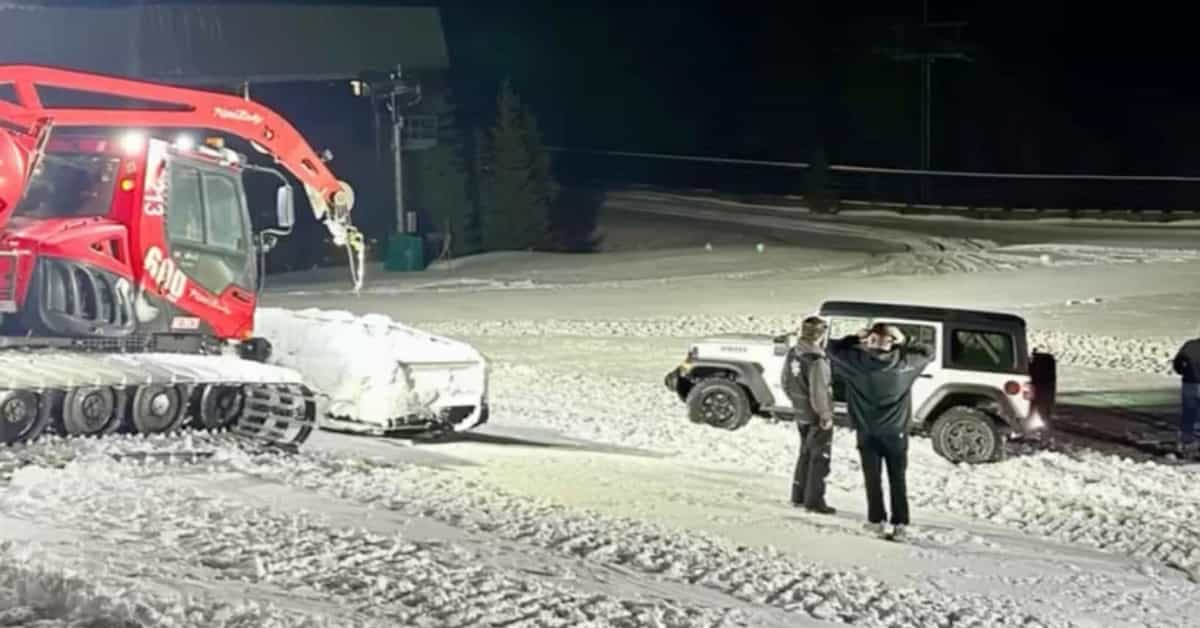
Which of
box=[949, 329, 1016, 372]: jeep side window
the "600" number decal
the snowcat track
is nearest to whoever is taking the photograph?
the snowcat track

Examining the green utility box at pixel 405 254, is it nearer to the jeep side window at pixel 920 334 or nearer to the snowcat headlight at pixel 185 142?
the jeep side window at pixel 920 334

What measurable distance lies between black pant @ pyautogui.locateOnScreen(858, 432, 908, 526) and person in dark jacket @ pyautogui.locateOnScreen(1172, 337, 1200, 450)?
25.5 feet

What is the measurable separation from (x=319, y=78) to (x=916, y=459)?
37024 millimetres

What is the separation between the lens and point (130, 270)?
14.5 m

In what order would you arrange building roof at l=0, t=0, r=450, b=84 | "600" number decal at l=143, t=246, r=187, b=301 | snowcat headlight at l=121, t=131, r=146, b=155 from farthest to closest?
building roof at l=0, t=0, r=450, b=84, "600" number decal at l=143, t=246, r=187, b=301, snowcat headlight at l=121, t=131, r=146, b=155

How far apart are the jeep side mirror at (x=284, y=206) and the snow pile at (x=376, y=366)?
130 centimetres

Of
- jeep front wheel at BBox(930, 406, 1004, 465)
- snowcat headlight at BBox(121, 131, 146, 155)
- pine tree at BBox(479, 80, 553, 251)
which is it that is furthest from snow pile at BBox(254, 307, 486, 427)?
pine tree at BBox(479, 80, 553, 251)

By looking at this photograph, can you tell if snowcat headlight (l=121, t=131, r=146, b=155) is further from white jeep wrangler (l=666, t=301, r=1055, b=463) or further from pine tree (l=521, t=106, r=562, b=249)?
pine tree (l=521, t=106, r=562, b=249)

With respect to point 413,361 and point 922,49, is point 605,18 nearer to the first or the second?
point 922,49

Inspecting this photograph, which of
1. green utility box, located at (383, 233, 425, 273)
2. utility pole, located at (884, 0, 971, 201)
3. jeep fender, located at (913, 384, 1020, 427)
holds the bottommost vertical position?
jeep fender, located at (913, 384, 1020, 427)

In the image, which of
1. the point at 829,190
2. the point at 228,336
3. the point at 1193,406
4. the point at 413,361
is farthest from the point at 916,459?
the point at 829,190

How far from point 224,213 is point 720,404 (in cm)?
610

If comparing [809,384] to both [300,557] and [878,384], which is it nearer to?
[878,384]

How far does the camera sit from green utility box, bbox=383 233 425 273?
4541cm
